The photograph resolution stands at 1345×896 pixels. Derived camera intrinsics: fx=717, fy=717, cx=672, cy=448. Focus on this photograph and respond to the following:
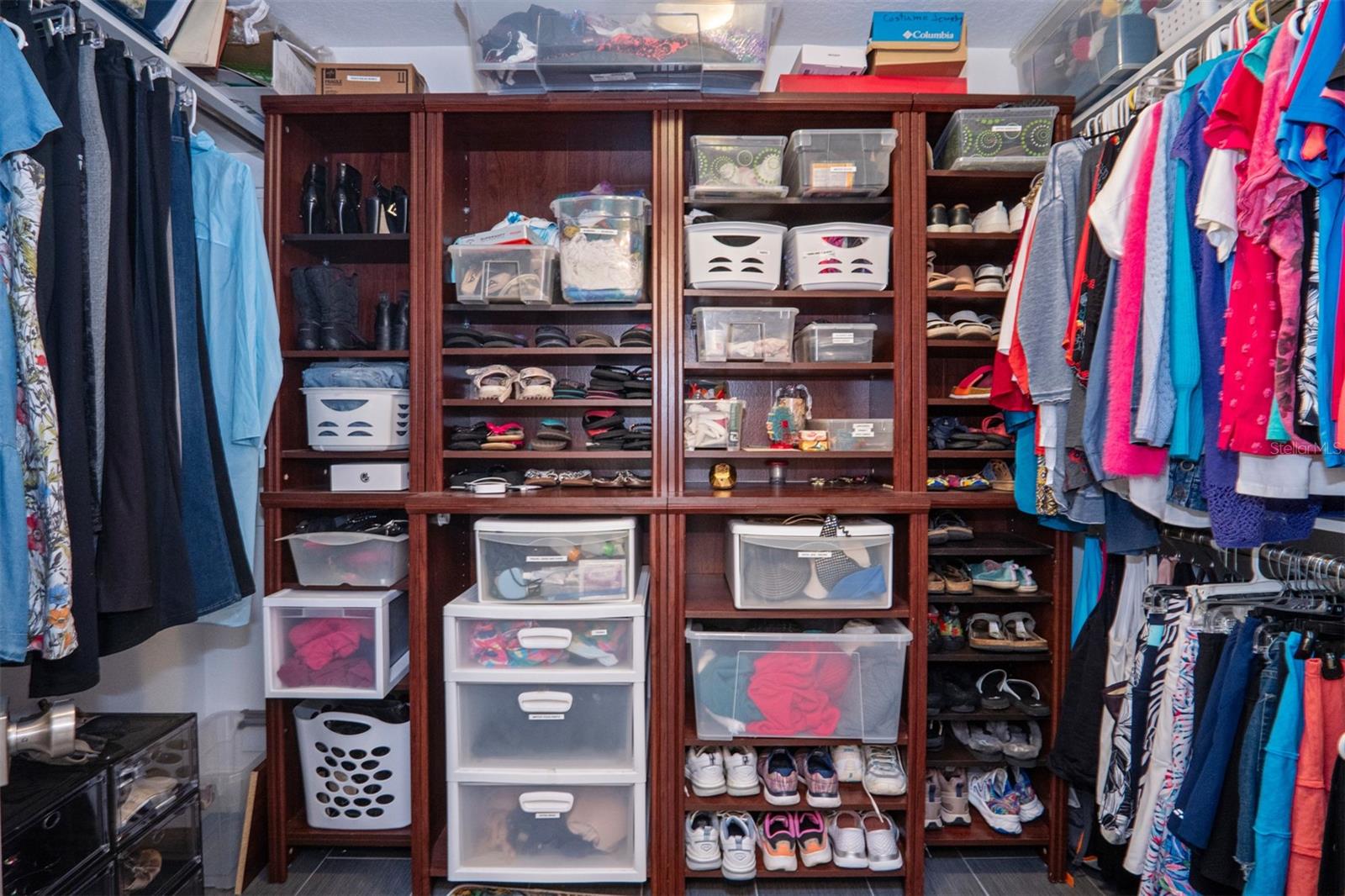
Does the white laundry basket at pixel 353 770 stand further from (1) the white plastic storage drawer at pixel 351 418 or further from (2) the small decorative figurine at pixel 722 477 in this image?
(2) the small decorative figurine at pixel 722 477

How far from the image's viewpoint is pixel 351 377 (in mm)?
2133

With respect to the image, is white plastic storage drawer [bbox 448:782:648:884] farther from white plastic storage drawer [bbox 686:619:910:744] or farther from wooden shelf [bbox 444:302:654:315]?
wooden shelf [bbox 444:302:654:315]

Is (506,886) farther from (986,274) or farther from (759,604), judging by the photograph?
(986,274)

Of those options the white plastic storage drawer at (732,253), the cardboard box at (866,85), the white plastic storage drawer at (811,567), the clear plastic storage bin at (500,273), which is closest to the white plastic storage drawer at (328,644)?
the clear plastic storage bin at (500,273)

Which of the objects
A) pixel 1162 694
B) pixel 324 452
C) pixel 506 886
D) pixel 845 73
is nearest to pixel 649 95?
pixel 845 73

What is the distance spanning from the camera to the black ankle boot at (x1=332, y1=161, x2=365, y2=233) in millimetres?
2189

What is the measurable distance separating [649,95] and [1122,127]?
120cm

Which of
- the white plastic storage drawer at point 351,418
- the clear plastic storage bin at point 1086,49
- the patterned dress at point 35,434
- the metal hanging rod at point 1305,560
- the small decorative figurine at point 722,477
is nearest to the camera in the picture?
the patterned dress at point 35,434

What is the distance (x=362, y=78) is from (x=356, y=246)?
19.3 inches

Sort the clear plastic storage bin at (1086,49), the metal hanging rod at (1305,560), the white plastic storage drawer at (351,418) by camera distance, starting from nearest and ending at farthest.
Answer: the metal hanging rod at (1305,560)
the clear plastic storage bin at (1086,49)
the white plastic storage drawer at (351,418)

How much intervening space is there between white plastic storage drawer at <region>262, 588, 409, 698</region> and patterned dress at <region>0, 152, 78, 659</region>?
2.72ft

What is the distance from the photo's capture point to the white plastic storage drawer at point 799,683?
2.02m

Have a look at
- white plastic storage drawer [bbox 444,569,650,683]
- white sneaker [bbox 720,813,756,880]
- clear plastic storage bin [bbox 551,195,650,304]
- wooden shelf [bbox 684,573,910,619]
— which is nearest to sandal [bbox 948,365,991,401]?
wooden shelf [bbox 684,573,910,619]

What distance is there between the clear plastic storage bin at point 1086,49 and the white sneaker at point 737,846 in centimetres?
231
